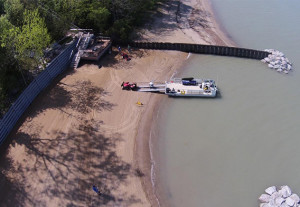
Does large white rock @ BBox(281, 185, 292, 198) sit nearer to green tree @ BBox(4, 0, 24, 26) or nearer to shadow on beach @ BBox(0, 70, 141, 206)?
shadow on beach @ BBox(0, 70, 141, 206)

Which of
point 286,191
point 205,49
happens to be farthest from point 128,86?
point 286,191

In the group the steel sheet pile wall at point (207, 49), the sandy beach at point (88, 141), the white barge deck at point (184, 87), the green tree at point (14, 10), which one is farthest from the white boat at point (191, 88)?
the green tree at point (14, 10)

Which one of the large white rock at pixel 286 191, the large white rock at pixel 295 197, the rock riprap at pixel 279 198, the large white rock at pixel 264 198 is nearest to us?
the rock riprap at pixel 279 198

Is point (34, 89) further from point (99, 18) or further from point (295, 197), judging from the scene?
point (295, 197)

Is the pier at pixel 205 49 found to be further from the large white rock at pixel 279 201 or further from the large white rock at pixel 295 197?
the large white rock at pixel 279 201

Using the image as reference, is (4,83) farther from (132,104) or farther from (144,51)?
(144,51)

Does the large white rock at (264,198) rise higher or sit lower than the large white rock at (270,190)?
lower

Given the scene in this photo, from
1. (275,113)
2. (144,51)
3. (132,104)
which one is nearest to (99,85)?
(132,104)
